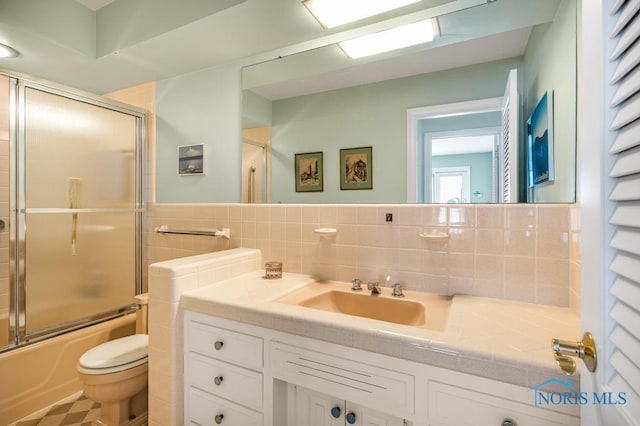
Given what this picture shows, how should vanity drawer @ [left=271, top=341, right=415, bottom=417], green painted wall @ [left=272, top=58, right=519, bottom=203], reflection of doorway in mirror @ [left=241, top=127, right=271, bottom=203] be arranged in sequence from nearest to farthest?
vanity drawer @ [left=271, top=341, right=415, bottom=417] < green painted wall @ [left=272, top=58, right=519, bottom=203] < reflection of doorway in mirror @ [left=241, top=127, right=271, bottom=203]

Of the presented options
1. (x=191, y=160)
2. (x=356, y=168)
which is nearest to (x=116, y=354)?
(x=191, y=160)

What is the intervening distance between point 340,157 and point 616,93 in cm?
123

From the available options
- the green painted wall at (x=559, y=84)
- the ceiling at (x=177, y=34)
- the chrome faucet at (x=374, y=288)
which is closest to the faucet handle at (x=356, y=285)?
the chrome faucet at (x=374, y=288)

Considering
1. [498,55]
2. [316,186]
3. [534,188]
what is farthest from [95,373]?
[498,55]

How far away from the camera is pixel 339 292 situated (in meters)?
1.43

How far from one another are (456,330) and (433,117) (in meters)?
0.97

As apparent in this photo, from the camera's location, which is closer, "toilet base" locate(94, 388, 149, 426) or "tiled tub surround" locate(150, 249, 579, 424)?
"tiled tub surround" locate(150, 249, 579, 424)

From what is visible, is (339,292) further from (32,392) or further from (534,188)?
(32,392)

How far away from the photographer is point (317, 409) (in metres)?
1.04

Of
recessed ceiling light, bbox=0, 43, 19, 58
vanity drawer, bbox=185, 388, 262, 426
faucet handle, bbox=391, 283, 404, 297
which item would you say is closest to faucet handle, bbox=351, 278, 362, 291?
faucet handle, bbox=391, 283, 404, 297

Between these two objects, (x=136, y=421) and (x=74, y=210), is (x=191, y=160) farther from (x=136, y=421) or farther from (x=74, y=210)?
(x=136, y=421)

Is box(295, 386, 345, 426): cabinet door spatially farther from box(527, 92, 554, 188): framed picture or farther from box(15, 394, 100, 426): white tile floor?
box(15, 394, 100, 426): white tile floor

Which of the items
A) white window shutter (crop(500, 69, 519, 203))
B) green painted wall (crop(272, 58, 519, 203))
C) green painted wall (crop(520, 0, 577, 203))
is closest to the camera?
green painted wall (crop(520, 0, 577, 203))

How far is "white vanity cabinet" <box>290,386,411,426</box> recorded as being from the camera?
0.95 meters
